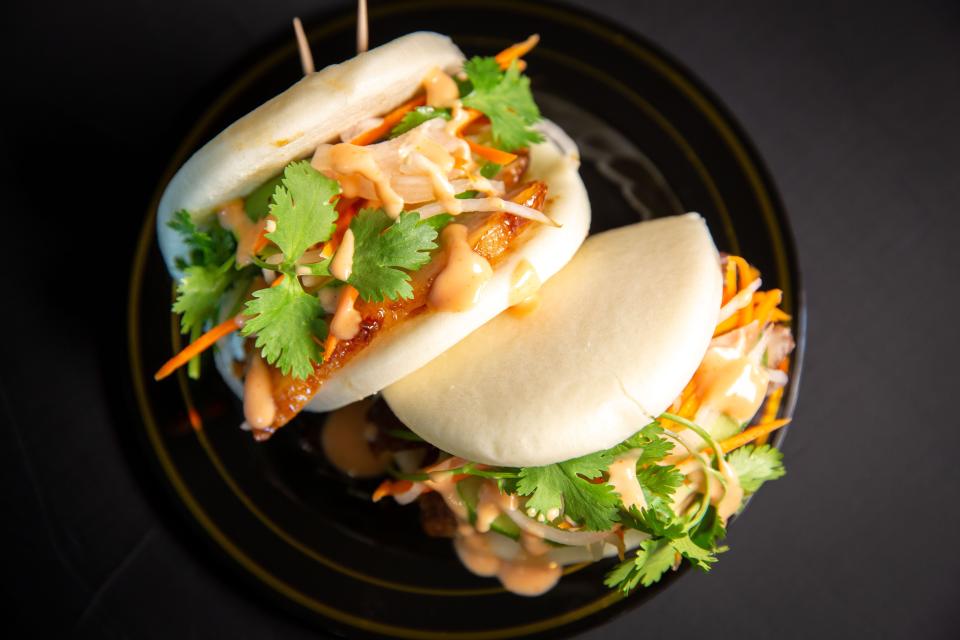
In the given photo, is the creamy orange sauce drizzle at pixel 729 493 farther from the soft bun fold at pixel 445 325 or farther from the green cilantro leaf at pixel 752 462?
the soft bun fold at pixel 445 325

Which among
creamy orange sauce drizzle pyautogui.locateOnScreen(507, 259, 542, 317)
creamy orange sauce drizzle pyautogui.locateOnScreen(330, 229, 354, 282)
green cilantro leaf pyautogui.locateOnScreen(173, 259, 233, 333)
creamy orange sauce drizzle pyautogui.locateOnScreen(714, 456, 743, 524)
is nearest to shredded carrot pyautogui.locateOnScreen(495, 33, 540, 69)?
creamy orange sauce drizzle pyautogui.locateOnScreen(507, 259, 542, 317)

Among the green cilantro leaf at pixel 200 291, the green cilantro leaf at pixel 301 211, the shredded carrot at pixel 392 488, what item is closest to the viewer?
the green cilantro leaf at pixel 301 211

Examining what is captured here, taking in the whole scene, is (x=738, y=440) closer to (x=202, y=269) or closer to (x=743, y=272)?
(x=743, y=272)

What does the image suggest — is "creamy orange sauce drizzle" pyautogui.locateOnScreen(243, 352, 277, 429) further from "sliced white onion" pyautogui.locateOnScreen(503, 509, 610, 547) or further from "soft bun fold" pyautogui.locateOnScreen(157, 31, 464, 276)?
"sliced white onion" pyautogui.locateOnScreen(503, 509, 610, 547)

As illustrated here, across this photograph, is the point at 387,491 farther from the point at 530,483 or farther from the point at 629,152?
the point at 629,152

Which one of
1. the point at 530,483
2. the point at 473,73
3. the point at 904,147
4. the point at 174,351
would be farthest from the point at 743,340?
the point at 174,351

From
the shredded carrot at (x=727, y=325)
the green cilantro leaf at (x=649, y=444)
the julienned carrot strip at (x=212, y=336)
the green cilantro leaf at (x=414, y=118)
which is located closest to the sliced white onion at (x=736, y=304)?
the shredded carrot at (x=727, y=325)

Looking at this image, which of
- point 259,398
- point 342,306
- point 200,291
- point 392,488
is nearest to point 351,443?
point 392,488
